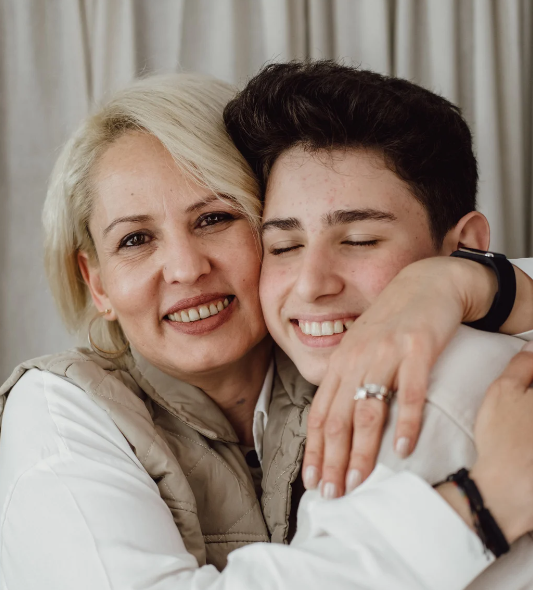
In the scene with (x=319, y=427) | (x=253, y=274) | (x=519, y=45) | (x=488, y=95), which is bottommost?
(x=319, y=427)

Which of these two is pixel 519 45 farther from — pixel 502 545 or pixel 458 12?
pixel 502 545

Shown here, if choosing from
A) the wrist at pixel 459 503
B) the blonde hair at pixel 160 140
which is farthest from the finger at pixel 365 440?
the blonde hair at pixel 160 140

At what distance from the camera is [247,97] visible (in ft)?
5.09

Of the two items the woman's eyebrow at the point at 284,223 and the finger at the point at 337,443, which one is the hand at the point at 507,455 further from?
the woman's eyebrow at the point at 284,223

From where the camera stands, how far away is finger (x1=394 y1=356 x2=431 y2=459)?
3.12 ft

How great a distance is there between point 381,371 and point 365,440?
11 cm

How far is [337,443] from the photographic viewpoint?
1019 millimetres

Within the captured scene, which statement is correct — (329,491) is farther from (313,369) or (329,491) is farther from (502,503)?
(313,369)

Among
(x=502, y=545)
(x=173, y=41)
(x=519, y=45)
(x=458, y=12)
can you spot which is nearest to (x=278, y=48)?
(x=173, y=41)

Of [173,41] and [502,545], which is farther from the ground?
[173,41]

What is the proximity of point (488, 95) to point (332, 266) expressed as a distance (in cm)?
134

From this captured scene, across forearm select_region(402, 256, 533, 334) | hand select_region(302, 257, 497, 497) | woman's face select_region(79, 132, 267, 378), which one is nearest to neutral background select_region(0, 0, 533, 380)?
woman's face select_region(79, 132, 267, 378)

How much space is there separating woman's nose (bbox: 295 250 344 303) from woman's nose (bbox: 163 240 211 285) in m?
0.23

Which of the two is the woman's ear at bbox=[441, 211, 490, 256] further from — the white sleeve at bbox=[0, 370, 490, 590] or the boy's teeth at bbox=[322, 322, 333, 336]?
the white sleeve at bbox=[0, 370, 490, 590]
